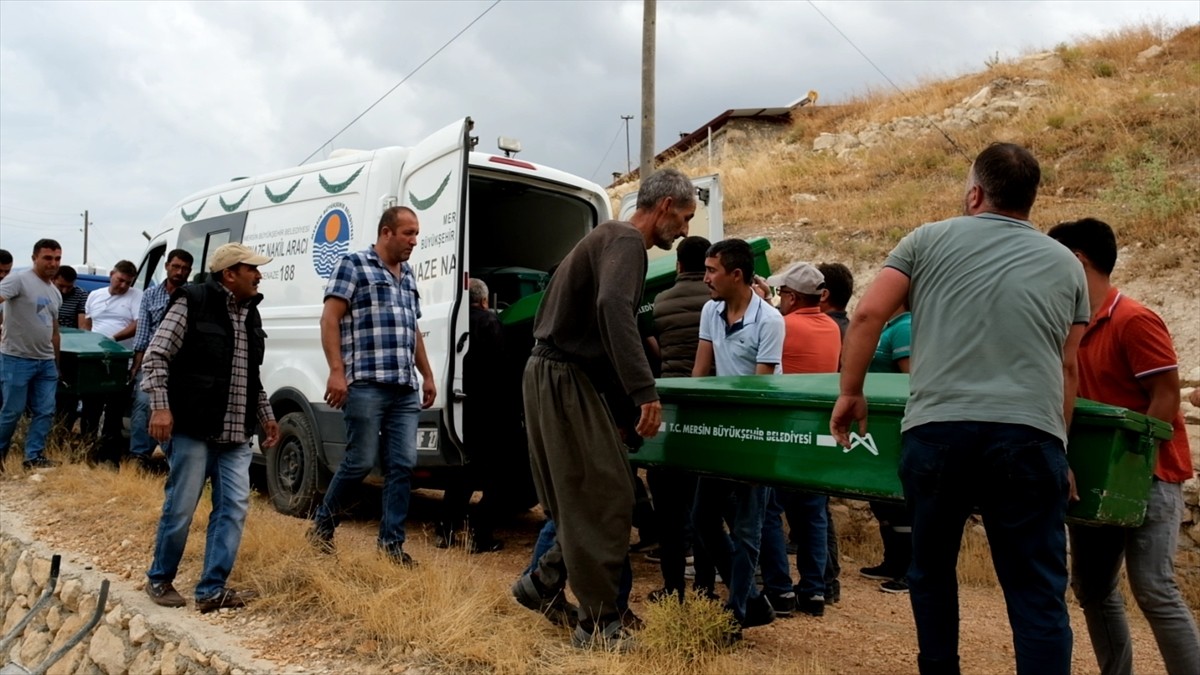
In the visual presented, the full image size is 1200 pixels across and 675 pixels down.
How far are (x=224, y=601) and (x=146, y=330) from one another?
321cm

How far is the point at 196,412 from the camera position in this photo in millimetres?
4262

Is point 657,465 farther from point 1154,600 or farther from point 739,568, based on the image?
point 1154,600

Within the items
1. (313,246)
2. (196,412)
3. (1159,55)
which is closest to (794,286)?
(196,412)

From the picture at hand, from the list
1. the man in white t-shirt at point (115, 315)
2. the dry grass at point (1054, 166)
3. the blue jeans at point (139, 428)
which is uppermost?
the dry grass at point (1054, 166)

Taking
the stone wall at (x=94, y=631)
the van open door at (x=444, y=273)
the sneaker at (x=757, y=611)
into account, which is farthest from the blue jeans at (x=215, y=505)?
the sneaker at (x=757, y=611)

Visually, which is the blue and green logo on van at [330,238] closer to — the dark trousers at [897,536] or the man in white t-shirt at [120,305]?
the man in white t-shirt at [120,305]

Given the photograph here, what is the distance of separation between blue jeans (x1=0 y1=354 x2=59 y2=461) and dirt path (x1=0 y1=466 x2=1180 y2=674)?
3.29 feet

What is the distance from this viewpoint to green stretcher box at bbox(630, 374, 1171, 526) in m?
2.76

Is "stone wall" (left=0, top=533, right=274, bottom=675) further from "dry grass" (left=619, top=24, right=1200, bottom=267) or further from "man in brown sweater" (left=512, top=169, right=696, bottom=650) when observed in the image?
"dry grass" (left=619, top=24, right=1200, bottom=267)

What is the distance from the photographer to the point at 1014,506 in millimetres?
2576

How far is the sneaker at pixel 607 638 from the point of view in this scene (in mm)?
3438

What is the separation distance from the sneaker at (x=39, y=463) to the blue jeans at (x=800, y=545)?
19.3 ft

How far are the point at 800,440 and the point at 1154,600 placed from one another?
1258 mm

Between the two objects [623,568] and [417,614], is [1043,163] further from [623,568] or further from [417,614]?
[417,614]
